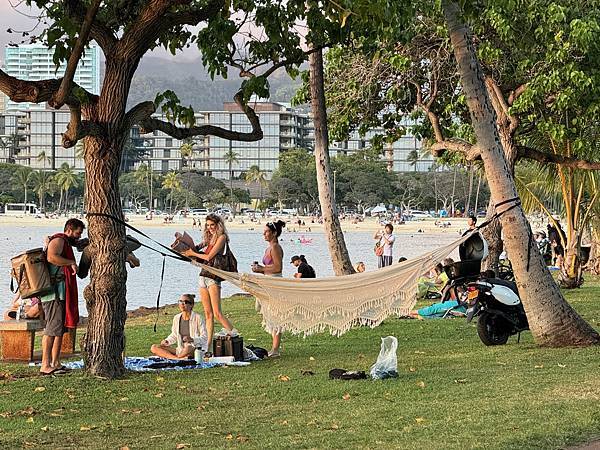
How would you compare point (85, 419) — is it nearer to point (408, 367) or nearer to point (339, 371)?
point (339, 371)

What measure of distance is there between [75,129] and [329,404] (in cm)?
299

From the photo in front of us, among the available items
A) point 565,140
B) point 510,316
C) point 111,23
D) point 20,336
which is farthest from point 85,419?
point 565,140

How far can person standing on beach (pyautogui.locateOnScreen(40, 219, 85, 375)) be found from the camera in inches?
360

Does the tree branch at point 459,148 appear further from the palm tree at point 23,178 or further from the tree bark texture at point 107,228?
the palm tree at point 23,178

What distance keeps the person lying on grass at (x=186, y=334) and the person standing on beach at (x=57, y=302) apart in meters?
1.20

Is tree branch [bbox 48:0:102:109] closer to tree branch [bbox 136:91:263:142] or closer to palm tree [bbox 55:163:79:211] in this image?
tree branch [bbox 136:91:263:142]

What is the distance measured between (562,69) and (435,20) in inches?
71.7

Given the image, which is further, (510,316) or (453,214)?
(453,214)

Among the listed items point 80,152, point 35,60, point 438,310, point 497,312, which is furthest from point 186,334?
point 80,152

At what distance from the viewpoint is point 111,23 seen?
10.0 m

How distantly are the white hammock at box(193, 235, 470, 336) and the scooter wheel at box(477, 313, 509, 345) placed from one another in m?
1.33

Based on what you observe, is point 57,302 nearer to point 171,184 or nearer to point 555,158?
point 555,158

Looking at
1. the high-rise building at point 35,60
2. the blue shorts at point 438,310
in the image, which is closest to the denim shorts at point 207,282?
the high-rise building at point 35,60

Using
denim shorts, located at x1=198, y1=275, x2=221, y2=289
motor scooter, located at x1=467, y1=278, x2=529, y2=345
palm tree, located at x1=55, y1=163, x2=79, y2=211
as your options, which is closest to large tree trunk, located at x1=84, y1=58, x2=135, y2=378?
denim shorts, located at x1=198, y1=275, x2=221, y2=289
